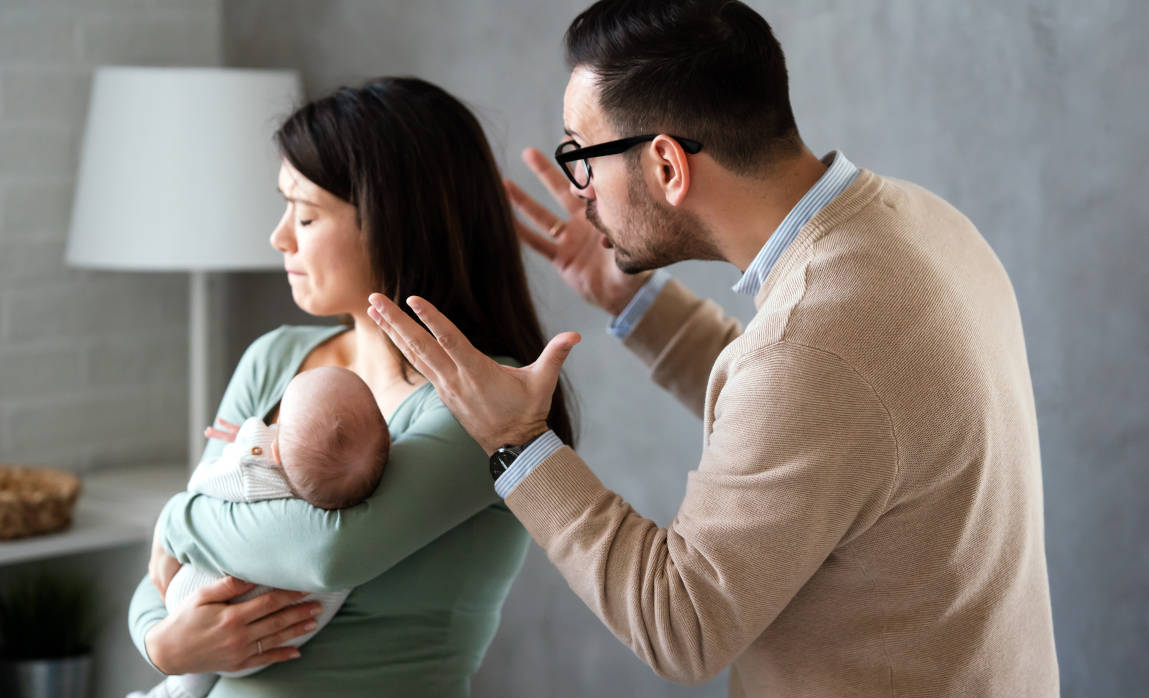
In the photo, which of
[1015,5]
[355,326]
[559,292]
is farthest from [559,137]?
[1015,5]

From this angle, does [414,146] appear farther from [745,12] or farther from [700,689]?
[700,689]

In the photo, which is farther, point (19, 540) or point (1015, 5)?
point (19, 540)

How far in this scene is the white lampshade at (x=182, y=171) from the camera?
7.97 feet

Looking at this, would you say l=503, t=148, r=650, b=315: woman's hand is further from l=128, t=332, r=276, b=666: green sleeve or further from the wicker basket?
the wicker basket

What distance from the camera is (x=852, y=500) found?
1.04 meters

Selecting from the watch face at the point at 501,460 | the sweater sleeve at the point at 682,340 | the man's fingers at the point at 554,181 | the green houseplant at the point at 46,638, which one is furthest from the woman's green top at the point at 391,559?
the green houseplant at the point at 46,638

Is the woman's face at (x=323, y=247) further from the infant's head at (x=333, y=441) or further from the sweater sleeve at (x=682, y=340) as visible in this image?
the sweater sleeve at (x=682, y=340)

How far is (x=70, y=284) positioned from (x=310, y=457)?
1.80 m

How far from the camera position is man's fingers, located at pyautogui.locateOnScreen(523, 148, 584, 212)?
5.68 ft

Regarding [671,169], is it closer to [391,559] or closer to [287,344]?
[391,559]

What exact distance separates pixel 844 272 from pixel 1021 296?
24.9 inches

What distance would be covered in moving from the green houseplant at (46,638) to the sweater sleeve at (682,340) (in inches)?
62.5

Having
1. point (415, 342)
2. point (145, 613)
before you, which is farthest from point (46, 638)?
point (415, 342)

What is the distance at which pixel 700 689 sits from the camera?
2.11 metres
